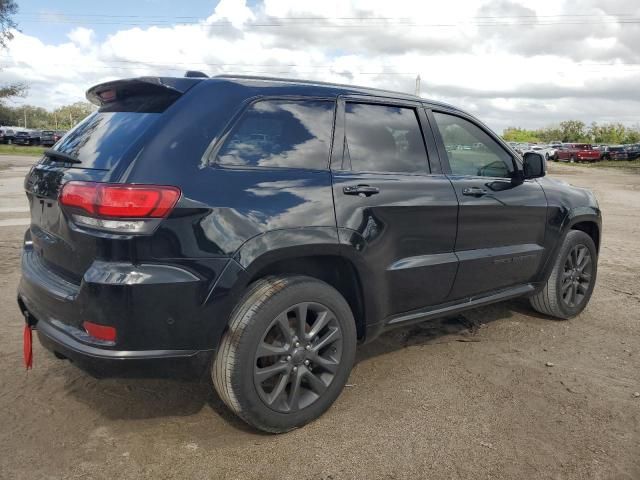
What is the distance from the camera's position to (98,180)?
8.22 ft

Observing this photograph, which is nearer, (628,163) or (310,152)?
(310,152)

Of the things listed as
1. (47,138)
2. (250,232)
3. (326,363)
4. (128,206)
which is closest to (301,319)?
(326,363)

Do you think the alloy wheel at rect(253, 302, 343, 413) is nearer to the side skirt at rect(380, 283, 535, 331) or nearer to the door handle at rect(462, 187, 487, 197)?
the side skirt at rect(380, 283, 535, 331)

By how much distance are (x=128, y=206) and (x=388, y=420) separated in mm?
1764

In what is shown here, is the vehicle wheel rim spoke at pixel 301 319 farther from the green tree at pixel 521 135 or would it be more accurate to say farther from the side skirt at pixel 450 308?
the green tree at pixel 521 135

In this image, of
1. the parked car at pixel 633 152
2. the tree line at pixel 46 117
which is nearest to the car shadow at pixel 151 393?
the parked car at pixel 633 152

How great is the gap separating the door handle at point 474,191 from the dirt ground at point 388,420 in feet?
3.80

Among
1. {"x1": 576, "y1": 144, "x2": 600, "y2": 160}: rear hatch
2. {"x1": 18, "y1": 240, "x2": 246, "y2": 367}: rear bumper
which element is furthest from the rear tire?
{"x1": 576, "y1": 144, "x2": 600, "y2": 160}: rear hatch

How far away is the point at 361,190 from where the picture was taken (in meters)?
3.05

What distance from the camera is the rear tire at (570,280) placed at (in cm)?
463

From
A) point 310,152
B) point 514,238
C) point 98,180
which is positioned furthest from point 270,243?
point 514,238

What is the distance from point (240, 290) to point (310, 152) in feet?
2.79

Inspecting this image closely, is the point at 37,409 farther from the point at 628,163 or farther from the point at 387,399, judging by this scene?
the point at 628,163

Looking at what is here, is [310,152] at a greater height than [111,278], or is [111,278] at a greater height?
[310,152]
